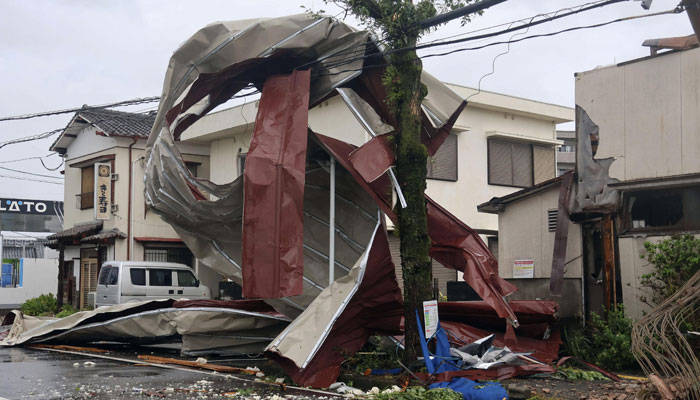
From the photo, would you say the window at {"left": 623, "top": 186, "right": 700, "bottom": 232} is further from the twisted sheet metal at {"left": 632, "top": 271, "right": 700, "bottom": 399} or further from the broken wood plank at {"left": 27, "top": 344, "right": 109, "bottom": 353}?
the broken wood plank at {"left": 27, "top": 344, "right": 109, "bottom": 353}

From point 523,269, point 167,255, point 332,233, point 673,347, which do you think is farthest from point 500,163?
point 673,347

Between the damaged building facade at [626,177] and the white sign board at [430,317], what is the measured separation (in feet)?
11.5

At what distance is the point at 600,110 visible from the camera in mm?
12523

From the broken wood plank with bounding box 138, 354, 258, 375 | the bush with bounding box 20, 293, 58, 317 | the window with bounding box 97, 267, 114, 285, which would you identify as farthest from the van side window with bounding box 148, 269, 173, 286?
the broken wood plank with bounding box 138, 354, 258, 375

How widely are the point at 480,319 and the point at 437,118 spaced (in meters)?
3.44

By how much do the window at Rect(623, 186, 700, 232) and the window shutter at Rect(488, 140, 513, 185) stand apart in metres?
11.0

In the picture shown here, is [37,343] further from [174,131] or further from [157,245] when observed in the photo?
[157,245]

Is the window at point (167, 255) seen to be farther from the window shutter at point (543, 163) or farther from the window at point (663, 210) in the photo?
the window at point (663, 210)

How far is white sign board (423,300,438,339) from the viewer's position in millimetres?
10141

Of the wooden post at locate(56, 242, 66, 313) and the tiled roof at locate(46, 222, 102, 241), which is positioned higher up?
the tiled roof at locate(46, 222, 102, 241)

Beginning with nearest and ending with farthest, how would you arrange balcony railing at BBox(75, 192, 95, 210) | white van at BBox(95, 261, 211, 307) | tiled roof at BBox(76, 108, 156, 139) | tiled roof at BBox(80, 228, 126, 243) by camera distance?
white van at BBox(95, 261, 211, 307), tiled roof at BBox(80, 228, 126, 243), tiled roof at BBox(76, 108, 156, 139), balcony railing at BBox(75, 192, 95, 210)

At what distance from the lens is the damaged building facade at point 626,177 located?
11.5m

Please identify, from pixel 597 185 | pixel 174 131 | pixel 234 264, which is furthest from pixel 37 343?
pixel 597 185

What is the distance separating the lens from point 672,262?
1095 cm
